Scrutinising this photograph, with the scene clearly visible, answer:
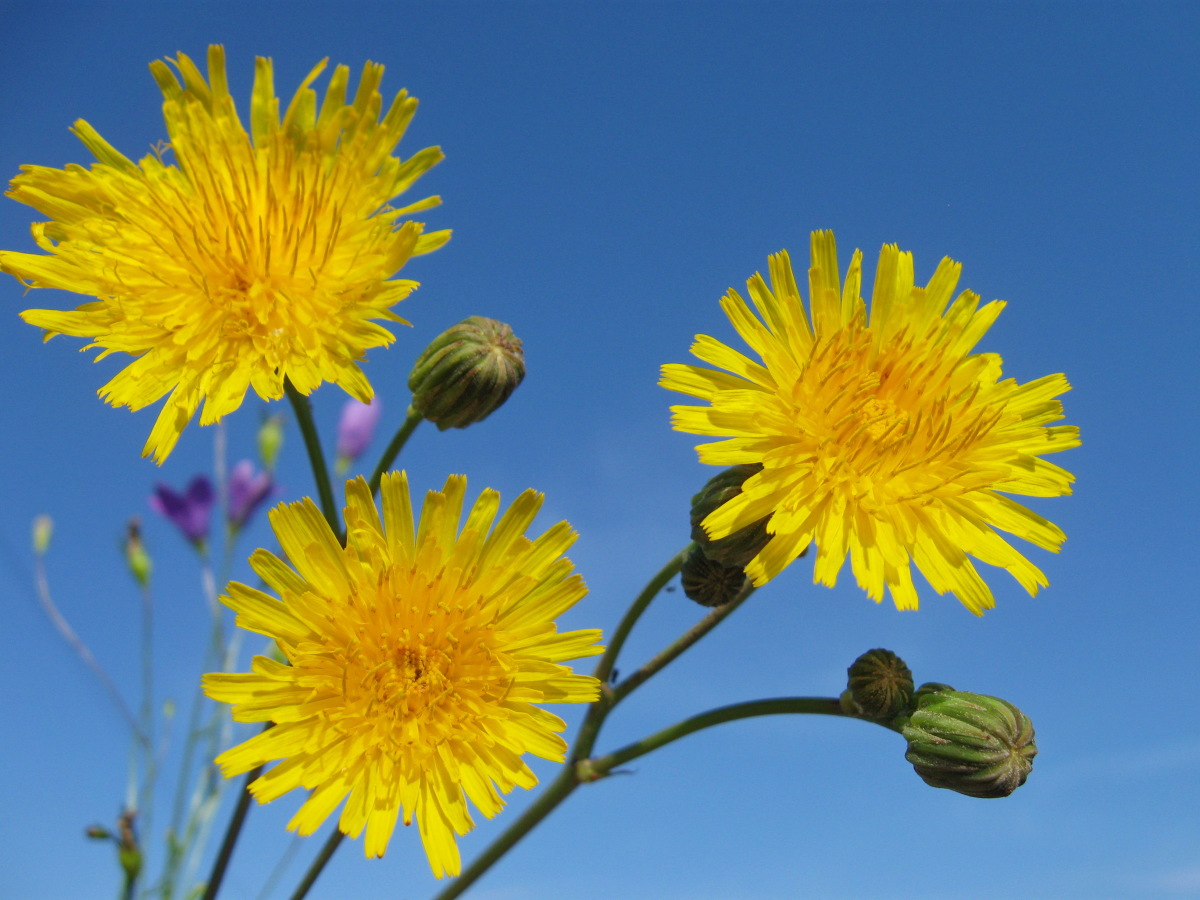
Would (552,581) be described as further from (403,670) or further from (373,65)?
(373,65)

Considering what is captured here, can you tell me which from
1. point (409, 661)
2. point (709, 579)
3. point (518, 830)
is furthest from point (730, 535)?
point (518, 830)

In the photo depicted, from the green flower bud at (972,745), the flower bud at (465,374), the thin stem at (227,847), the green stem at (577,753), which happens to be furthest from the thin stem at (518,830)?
the flower bud at (465,374)

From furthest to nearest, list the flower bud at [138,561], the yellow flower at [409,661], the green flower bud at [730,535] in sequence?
1. the flower bud at [138,561]
2. the green flower bud at [730,535]
3. the yellow flower at [409,661]

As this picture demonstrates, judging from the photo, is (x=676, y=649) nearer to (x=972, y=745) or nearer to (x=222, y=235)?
(x=972, y=745)

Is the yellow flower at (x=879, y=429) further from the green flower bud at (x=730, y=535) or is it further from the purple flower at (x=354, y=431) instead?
the purple flower at (x=354, y=431)

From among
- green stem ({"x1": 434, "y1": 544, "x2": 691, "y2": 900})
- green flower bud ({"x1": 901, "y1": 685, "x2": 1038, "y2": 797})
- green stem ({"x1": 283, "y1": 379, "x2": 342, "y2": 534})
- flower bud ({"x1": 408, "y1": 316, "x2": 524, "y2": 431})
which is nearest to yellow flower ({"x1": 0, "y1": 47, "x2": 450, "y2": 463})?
green stem ({"x1": 283, "y1": 379, "x2": 342, "y2": 534})

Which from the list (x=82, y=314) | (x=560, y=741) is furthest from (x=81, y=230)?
(x=560, y=741)

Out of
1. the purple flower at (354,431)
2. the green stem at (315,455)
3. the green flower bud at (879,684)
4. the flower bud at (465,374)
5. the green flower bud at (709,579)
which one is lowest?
the green flower bud at (879,684)
